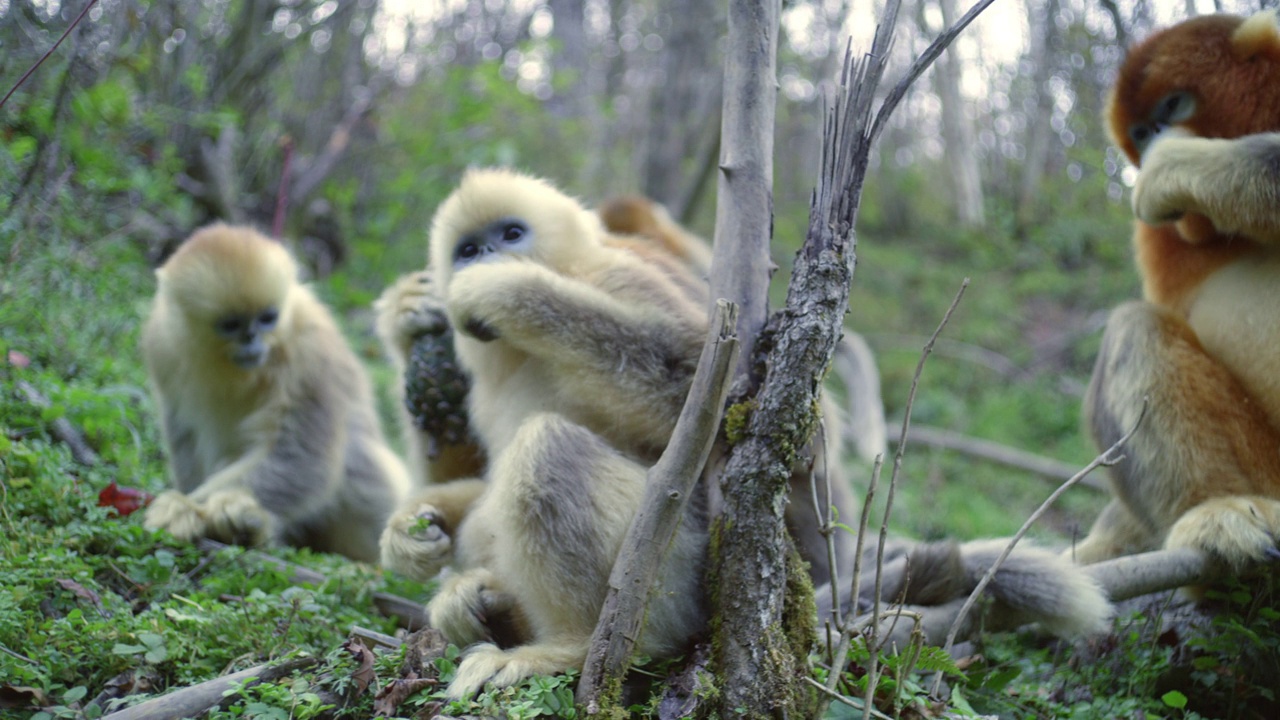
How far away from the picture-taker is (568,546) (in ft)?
9.20

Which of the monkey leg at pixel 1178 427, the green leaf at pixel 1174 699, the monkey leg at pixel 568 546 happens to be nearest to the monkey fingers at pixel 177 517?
the monkey leg at pixel 568 546

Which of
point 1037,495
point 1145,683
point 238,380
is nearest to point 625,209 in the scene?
point 238,380

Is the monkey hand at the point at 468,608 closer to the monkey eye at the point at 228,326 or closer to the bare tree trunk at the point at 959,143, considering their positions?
the monkey eye at the point at 228,326

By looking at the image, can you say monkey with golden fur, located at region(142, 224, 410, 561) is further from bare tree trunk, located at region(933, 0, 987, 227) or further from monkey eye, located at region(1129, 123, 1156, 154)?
bare tree trunk, located at region(933, 0, 987, 227)

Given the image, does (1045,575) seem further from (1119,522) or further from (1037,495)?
(1037,495)

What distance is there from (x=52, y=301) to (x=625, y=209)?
10.4 feet

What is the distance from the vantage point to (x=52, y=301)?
195 inches

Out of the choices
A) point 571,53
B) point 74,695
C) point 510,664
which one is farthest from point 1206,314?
point 571,53

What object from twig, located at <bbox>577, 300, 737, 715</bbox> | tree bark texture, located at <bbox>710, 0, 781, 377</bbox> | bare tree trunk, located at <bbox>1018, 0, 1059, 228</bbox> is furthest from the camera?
bare tree trunk, located at <bbox>1018, 0, 1059, 228</bbox>

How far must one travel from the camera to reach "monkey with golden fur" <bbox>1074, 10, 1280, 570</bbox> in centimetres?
348

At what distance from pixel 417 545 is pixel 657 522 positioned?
1.31 meters

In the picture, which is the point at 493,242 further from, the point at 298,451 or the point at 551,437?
the point at 298,451

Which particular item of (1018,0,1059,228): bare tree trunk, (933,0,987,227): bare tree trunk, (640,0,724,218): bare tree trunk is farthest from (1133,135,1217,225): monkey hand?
(933,0,987,227): bare tree trunk

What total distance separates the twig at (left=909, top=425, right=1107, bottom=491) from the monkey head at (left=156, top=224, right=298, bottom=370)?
578 centimetres
